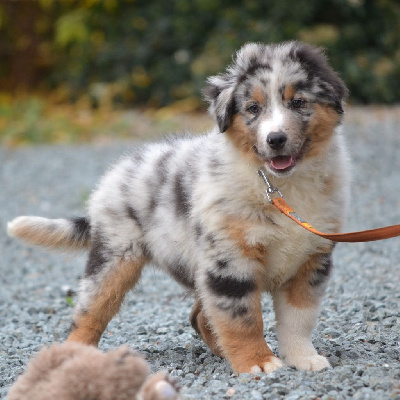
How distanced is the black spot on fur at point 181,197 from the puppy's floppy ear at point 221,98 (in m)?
0.46

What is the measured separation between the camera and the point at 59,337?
5.34 meters

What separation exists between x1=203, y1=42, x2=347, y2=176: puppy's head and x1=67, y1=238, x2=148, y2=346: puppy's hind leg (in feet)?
3.65

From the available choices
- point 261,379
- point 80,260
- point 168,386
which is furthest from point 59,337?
point 80,260

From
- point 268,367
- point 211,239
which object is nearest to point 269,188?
point 211,239

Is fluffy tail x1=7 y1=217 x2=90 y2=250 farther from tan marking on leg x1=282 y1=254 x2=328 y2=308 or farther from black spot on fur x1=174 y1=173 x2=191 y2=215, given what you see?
tan marking on leg x1=282 y1=254 x2=328 y2=308

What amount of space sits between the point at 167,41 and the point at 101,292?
1356 centimetres

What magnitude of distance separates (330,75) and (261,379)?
1.79m

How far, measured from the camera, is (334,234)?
13.4ft

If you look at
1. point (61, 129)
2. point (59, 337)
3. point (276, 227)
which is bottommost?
point (61, 129)

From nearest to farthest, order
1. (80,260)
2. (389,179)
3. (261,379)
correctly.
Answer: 1. (261,379)
2. (80,260)
3. (389,179)

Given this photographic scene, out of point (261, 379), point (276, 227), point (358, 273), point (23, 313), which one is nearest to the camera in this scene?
point (261, 379)

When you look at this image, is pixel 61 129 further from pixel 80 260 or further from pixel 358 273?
pixel 358 273

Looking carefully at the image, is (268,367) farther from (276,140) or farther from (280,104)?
(280,104)

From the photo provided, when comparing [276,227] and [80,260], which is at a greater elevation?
[276,227]
